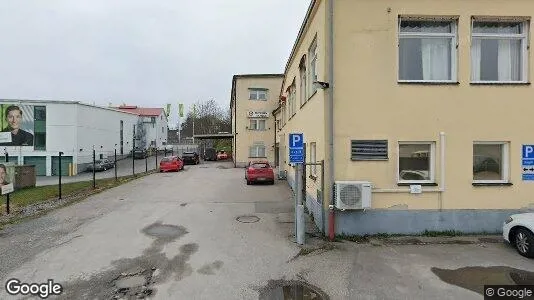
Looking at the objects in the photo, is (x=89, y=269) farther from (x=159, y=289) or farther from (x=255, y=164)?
(x=255, y=164)

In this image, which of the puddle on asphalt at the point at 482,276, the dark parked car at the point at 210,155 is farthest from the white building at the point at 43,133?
the puddle on asphalt at the point at 482,276

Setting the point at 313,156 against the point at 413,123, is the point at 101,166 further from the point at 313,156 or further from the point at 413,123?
the point at 413,123

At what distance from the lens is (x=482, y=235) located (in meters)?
7.94

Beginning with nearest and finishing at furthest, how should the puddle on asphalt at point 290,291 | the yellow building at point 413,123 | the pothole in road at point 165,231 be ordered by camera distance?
the puddle on asphalt at point 290,291 < the yellow building at point 413,123 < the pothole in road at point 165,231

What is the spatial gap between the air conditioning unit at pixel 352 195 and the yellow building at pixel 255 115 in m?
25.7

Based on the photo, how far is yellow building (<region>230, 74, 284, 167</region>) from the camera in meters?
33.5

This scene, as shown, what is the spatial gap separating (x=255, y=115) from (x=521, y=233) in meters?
28.1

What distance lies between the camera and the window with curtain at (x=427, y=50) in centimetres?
824

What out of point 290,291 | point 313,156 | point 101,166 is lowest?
point 290,291

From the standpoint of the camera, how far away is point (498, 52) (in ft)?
27.5

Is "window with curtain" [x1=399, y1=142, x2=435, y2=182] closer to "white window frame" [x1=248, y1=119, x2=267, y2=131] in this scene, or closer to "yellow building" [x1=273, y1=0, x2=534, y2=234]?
"yellow building" [x1=273, y1=0, x2=534, y2=234]

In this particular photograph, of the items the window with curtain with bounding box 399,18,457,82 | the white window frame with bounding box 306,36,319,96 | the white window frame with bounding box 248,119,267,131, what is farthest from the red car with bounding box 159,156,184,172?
the window with curtain with bounding box 399,18,457,82

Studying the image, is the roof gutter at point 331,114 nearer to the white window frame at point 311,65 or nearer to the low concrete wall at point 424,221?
the low concrete wall at point 424,221

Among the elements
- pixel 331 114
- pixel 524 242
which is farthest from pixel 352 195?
pixel 524 242
